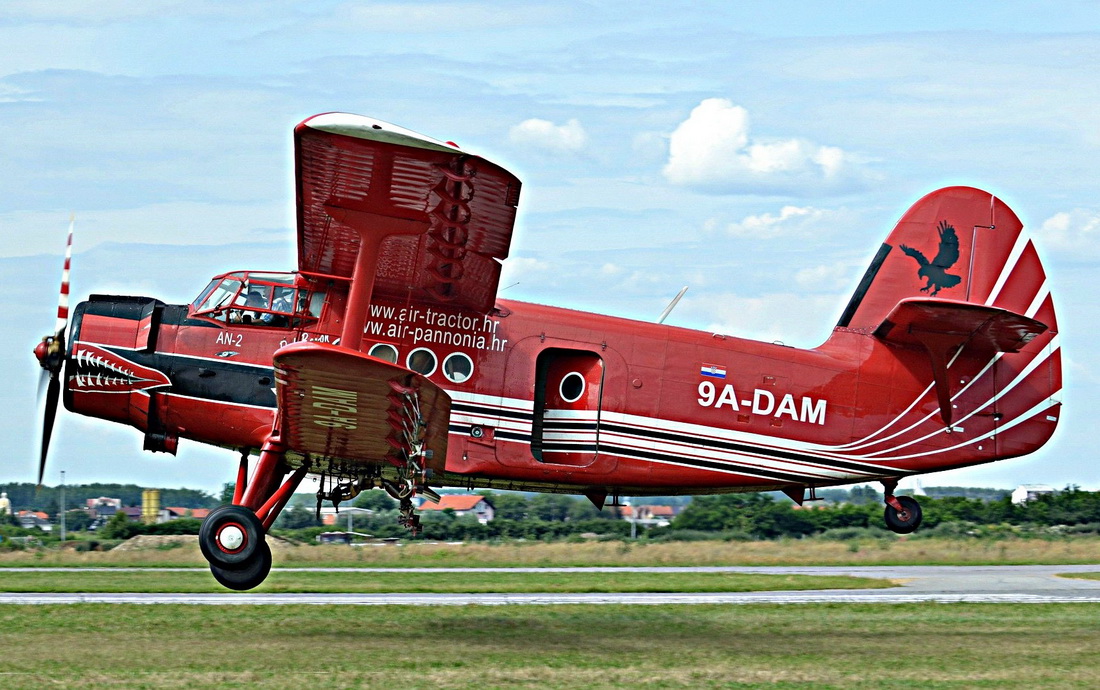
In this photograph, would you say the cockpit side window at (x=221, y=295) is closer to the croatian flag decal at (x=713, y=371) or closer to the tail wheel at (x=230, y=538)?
the tail wheel at (x=230, y=538)

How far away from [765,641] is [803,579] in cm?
940

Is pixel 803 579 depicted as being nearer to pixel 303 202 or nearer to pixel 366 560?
pixel 366 560

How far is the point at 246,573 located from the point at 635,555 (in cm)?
1708

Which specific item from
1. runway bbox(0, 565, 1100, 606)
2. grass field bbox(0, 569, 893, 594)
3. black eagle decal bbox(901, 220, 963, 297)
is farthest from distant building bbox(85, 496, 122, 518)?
black eagle decal bbox(901, 220, 963, 297)

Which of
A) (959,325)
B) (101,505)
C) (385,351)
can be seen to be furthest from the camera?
(101,505)

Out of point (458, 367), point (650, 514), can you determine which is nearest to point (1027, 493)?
point (650, 514)

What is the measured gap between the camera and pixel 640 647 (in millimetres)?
13312

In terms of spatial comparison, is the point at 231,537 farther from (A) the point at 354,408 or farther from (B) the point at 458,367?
(B) the point at 458,367

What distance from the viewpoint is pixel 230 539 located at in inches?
442

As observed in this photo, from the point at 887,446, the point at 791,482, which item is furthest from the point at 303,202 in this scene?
the point at 887,446

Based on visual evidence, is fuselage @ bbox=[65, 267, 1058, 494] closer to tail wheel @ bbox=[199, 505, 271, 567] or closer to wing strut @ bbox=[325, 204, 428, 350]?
tail wheel @ bbox=[199, 505, 271, 567]

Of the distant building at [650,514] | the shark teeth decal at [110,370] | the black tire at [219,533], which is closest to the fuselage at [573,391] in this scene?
the shark teeth decal at [110,370]

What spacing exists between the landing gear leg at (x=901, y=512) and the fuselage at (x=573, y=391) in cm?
36

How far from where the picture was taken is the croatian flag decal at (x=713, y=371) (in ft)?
40.6
